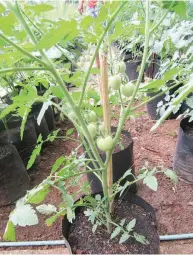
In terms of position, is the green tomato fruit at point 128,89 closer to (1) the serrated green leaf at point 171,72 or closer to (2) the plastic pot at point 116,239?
(1) the serrated green leaf at point 171,72

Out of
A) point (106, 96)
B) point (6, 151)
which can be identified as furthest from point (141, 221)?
point (6, 151)

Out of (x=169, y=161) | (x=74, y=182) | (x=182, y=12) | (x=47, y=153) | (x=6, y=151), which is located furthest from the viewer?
(x=47, y=153)

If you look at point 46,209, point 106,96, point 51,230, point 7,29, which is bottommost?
point 51,230

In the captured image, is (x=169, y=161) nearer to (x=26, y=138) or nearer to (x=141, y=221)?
(x=141, y=221)

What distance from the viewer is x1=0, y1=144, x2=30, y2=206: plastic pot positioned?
4.88ft

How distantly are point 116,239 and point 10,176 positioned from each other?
2.77 ft

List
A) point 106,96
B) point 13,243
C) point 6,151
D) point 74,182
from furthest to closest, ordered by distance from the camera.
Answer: point 6,151 < point 13,243 < point 74,182 < point 106,96

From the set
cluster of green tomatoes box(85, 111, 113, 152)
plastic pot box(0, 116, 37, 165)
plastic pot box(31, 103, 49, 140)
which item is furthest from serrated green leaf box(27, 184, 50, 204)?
plastic pot box(31, 103, 49, 140)

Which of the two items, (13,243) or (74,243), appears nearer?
(74,243)

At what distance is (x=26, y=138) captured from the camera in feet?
6.05

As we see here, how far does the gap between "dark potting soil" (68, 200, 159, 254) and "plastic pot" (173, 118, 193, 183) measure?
0.59m

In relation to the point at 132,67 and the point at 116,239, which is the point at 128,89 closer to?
the point at 116,239

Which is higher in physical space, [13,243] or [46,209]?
[46,209]

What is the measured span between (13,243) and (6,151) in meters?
0.54
